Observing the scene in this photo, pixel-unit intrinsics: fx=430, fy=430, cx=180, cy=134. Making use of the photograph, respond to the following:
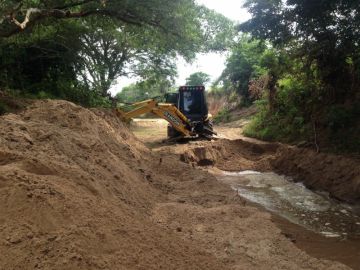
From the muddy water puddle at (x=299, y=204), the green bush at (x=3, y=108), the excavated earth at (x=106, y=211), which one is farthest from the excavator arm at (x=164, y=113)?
the green bush at (x=3, y=108)

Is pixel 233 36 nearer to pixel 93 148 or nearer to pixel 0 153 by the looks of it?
pixel 93 148

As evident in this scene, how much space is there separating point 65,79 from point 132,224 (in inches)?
546

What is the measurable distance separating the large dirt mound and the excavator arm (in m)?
7.58

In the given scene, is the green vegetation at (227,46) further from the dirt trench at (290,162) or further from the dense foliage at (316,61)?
the dirt trench at (290,162)

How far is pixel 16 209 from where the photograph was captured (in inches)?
181

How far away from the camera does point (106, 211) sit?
Result: 557 cm

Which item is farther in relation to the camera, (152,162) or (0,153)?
(152,162)

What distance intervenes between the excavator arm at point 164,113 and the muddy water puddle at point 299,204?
3487mm

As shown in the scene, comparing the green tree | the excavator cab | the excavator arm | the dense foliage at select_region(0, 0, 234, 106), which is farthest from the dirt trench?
the green tree

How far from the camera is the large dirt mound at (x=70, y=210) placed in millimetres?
4207

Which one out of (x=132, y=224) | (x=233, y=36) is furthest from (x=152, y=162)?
(x=233, y=36)

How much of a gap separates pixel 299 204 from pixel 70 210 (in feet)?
24.1

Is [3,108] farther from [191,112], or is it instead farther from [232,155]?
[232,155]

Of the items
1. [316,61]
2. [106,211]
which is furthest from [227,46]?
[106,211]
